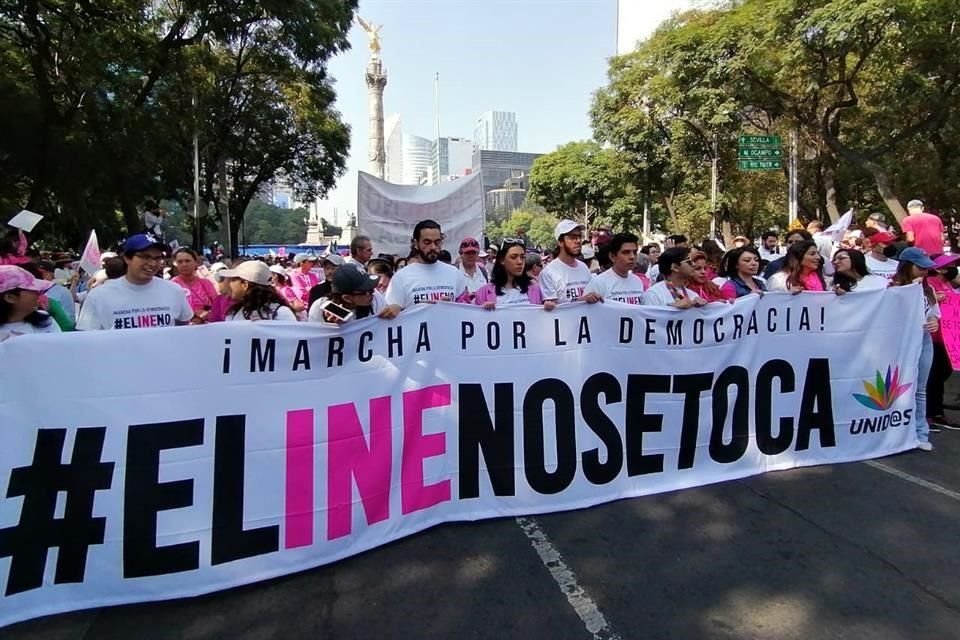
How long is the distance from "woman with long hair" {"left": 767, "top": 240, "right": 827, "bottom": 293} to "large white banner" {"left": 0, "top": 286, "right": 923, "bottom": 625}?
53 centimetres

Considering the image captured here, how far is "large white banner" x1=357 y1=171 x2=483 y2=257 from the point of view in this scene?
1104cm

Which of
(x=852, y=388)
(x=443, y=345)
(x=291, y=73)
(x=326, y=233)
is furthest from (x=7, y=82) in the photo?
(x=326, y=233)

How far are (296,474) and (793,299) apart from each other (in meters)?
3.52

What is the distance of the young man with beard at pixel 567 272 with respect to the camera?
530 cm

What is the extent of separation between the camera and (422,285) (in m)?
4.84

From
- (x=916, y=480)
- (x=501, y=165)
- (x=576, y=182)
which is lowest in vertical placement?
(x=916, y=480)

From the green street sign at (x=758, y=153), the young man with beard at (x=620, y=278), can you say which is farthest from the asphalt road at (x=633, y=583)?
the green street sign at (x=758, y=153)

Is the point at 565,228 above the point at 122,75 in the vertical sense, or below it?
below

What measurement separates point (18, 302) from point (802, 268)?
17.2 ft

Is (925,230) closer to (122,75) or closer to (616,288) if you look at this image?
(616,288)

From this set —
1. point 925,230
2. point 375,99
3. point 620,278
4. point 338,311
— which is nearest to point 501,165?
point 375,99

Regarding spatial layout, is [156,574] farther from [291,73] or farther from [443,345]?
[291,73]

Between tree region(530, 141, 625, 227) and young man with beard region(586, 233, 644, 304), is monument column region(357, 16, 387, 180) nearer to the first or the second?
tree region(530, 141, 625, 227)

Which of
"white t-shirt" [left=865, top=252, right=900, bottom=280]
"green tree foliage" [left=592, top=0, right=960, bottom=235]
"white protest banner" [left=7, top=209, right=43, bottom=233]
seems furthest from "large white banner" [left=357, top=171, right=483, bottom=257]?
"green tree foliage" [left=592, top=0, right=960, bottom=235]
